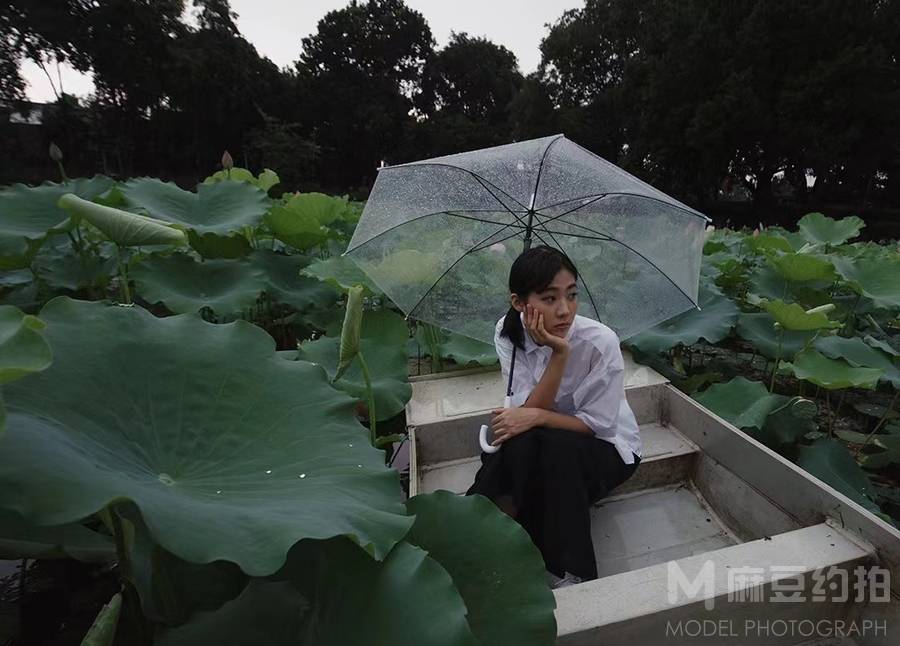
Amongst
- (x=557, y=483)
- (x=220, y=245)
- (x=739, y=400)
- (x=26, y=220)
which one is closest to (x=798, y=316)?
(x=739, y=400)

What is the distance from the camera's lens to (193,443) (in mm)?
879

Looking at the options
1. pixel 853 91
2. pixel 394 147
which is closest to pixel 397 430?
pixel 853 91

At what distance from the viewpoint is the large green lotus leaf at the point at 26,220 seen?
1894 mm

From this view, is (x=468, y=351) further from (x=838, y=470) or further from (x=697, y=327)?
(x=838, y=470)

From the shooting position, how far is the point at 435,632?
2.34ft

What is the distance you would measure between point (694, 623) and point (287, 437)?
3.07 feet

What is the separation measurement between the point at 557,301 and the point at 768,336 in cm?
157

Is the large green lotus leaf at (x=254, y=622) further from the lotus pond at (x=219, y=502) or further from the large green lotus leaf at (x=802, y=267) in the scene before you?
the large green lotus leaf at (x=802, y=267)

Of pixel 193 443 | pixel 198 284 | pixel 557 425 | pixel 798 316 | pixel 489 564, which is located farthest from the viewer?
pixel 198 284

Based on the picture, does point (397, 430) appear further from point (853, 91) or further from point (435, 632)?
point (853, 91)

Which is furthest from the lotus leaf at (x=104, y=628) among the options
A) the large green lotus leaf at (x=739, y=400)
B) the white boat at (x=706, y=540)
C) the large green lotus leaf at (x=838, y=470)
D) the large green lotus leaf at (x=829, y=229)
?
the large green lotus leaf at (x=829, y=229)

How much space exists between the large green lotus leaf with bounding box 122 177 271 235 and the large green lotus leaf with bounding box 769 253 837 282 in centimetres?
257

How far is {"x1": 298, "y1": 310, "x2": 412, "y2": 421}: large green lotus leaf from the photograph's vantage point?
1.86m

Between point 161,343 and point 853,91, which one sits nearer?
point 161,343
